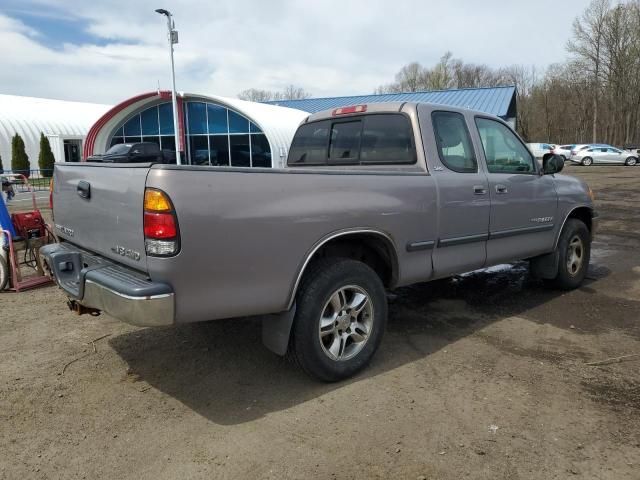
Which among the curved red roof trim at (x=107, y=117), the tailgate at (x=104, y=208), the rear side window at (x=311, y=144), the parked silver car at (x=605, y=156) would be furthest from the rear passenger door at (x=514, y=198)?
the parked silver car at (x=605, y=156)

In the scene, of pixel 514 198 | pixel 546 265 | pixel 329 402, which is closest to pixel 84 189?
pixel 329 402

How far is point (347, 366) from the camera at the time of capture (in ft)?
12.0

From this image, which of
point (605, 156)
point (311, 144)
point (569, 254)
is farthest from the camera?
point (605, 156)

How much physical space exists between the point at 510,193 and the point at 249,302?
9.44 ft

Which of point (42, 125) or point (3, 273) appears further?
point (42, 125)

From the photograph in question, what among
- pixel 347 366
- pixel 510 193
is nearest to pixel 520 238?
pixel 510 193

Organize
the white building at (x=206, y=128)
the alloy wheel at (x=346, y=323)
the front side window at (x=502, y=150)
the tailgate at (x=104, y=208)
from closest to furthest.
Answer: the tailgate at (x=104, y=208), the alloy wheel at (x=346, y=323), the front side window at (x=502, y=150), the white building at (x=206, y=128)

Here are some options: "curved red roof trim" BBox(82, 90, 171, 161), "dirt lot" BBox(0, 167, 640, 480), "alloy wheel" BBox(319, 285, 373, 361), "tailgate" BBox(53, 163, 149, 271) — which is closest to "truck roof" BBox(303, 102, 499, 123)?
"alloy wheel" BBox(319, 285, 373, 361)

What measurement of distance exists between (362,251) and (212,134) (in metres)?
24.7

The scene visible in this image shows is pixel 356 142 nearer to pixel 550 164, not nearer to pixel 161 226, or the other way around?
pixel 550 164

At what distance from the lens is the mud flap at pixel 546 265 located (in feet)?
18.6

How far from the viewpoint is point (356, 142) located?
15.4 ft

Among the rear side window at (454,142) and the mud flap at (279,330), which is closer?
the mud flap at (279,330)

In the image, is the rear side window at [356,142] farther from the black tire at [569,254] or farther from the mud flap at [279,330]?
the black tire at [569,254]
